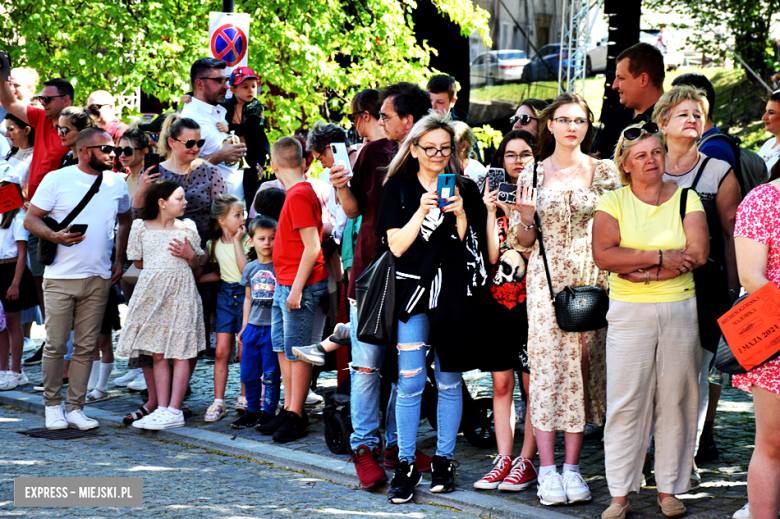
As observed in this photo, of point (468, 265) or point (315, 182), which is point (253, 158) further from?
point (468, 265)

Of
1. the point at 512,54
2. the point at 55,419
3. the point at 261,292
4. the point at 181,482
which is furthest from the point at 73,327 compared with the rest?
the point at 512,54

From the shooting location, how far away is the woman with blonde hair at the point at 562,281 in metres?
4.93

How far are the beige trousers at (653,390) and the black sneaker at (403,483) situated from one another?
1181 millimetres

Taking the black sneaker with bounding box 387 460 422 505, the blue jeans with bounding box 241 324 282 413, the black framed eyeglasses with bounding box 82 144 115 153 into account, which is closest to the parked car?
the black framed eyeglasses with bounding box 82 144 115 153

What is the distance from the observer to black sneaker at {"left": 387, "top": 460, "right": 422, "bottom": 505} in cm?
507

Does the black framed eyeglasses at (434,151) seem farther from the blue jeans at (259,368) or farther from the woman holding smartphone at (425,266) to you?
the blue jeans at (259,368)

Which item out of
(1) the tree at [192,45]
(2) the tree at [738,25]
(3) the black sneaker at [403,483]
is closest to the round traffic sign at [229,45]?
(1) the tree at [192,45]

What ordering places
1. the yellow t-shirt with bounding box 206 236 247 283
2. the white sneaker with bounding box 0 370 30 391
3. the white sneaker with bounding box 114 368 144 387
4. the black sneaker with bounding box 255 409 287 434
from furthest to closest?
the white sneaker with bounding box 114 368 144 387
the white sneaker with bounding box 0 370 30 391
the yellow t-shirt with bounding box 206 236 247 283
the black sneaker with bounding box 255 409 287 434

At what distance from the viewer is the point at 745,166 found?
5.54 m

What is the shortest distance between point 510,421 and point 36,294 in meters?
5.55

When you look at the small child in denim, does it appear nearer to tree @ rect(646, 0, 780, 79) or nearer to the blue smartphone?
the blue smartphone

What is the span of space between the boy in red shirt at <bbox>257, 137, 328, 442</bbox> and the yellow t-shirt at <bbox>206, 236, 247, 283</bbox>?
2.24 feet

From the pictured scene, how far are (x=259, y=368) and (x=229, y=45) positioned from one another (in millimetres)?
4388

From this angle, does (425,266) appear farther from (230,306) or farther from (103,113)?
(103,113)
